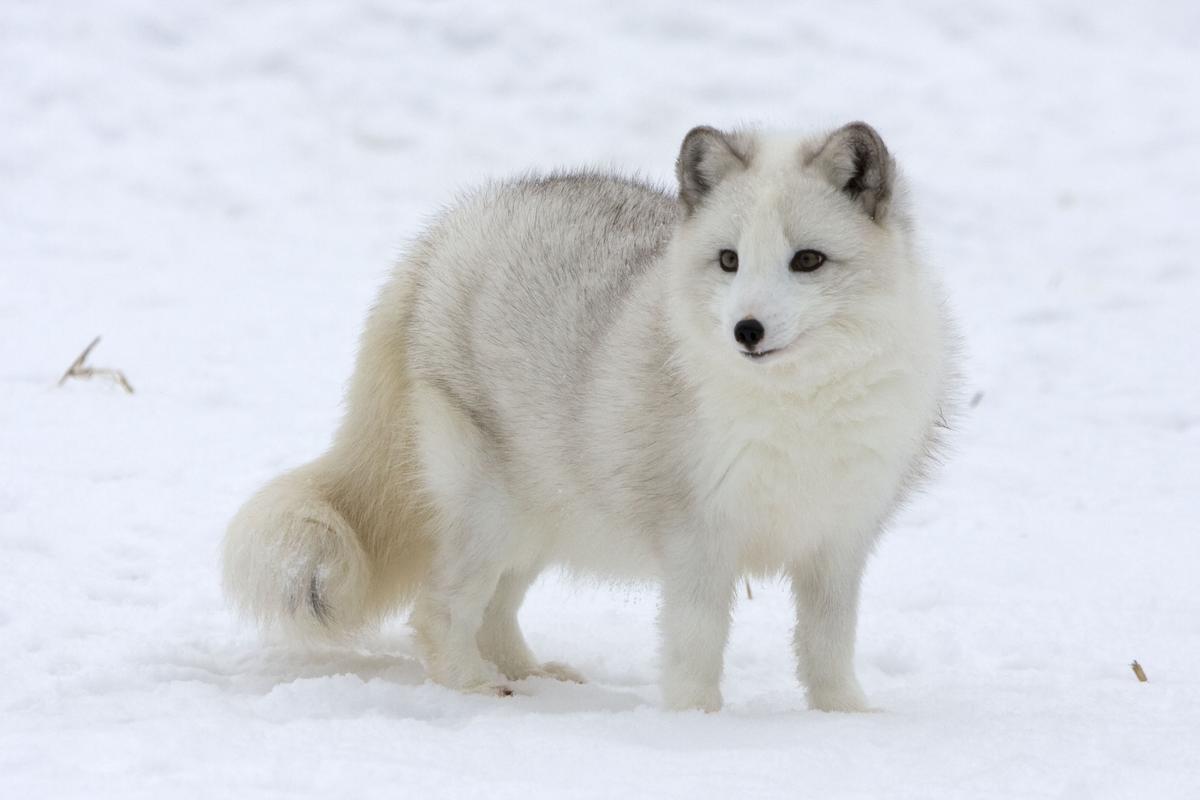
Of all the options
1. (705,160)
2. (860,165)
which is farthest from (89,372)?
(860,165)

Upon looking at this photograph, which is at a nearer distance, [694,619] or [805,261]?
[805,261]

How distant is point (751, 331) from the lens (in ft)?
11.1

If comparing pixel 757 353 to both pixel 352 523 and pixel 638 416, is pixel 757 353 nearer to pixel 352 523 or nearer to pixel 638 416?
pixel 638 416

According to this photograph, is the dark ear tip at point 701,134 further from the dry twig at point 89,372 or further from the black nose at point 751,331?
the dry twig at point 89,372

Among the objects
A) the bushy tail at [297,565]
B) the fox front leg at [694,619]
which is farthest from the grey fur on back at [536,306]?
the bushy tail at [297,565]

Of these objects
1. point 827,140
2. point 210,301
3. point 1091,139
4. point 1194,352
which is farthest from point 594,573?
point 1091,139

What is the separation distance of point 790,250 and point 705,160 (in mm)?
411

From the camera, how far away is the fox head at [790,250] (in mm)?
3469

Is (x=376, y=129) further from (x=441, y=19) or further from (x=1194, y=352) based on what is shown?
(x=1194, y=352)

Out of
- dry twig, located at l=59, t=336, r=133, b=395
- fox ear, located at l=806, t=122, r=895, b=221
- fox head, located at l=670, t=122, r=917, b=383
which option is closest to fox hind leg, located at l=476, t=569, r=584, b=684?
fox head, located at l=670, t=122, r=917, b=383

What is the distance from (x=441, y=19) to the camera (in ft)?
35.8

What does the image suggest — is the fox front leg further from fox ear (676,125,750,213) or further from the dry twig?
the dry twig

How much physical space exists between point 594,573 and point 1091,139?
23.9 ft

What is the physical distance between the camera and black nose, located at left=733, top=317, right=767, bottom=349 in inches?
133
